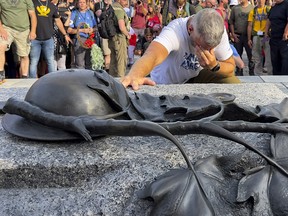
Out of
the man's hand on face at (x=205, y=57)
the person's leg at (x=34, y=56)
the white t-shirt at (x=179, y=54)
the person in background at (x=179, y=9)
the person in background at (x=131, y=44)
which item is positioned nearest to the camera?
the man's hand on face at (x=205, y=57)

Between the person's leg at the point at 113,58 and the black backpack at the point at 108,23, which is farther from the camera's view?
the person's leg at the point at 113,58

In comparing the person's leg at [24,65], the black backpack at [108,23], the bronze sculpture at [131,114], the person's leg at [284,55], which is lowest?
the person's leg at [24,65]

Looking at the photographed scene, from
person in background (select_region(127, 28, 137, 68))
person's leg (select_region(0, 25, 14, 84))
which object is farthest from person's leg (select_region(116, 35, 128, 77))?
person's leg (select_region(0, 25, 14, 84))

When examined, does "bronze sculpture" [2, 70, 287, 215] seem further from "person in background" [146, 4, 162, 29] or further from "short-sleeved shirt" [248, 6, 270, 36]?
"person in background" [146, 4, 162, 29]

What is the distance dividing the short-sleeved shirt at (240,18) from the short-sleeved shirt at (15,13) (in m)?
3.67

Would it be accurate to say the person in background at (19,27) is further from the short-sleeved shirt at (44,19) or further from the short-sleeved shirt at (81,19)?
the short-sleeved shirt at (81,19)

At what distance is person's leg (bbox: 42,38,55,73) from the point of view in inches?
235

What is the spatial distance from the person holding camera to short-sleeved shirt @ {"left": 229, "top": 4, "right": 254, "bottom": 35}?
89.9 inches

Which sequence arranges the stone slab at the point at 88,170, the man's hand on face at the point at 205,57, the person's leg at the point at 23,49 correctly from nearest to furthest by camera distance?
the stone slab at the point at 88,170 < the man's hand on face at the point at 205,57 < the person's leg at the point at 23,49

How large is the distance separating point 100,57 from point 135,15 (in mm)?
2821

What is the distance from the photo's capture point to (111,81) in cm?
168

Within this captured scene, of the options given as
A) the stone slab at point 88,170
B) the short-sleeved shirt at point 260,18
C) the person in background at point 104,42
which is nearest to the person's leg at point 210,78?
the stone slab at point 88,170

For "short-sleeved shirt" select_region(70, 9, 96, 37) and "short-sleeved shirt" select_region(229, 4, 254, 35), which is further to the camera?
"short-sleeved shirt" select_region(229, 4, 254, 35)

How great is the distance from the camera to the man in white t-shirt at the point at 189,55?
8.55 ft
